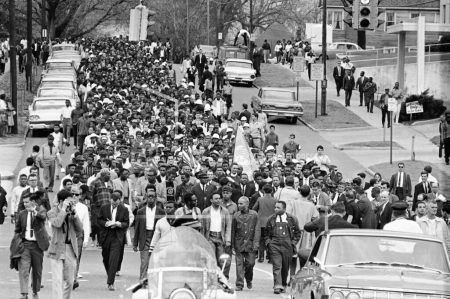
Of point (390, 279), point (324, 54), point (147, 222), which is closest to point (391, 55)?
point (324, 54)

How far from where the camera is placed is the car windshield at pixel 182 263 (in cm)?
1382

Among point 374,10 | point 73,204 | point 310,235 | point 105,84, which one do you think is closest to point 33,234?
point 73,204

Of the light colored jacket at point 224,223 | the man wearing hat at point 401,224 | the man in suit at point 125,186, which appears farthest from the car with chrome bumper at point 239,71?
the man wearing hat at point 401,224

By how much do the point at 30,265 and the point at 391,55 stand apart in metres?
43.9

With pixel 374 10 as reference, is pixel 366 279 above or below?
below

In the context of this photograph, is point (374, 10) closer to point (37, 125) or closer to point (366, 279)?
point (366, 279)

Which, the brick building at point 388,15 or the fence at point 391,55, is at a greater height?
the brick building at point 388,15

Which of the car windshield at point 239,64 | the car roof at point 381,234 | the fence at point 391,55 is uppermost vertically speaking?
the fence at point 391,55

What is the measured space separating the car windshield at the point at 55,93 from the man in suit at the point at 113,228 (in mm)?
25354

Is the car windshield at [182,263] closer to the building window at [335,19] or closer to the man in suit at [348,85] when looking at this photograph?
the man in suit at [348,85]

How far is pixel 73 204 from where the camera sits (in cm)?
1852

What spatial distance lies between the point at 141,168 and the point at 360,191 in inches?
193

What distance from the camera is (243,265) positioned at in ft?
67.9

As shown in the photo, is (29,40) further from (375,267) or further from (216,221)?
(375,267)
